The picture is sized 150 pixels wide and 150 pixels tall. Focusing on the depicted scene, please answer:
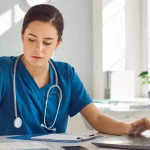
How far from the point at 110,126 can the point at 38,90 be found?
349 mm

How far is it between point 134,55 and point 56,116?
2040 mm

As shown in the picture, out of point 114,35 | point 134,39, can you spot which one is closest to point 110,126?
point 114,35

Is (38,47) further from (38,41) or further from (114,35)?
(114,35)

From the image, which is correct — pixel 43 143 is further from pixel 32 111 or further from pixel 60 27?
pixel 60 27

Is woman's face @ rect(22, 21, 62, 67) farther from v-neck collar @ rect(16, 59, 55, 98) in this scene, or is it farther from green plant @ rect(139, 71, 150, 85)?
green plant @ rect(139, 71, 150, 85)

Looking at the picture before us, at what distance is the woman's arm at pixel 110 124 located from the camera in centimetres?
151

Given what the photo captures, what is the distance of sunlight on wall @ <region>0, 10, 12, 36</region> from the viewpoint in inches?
119

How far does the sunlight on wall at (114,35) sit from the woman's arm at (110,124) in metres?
1.65

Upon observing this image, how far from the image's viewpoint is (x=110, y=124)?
1596 millimetres

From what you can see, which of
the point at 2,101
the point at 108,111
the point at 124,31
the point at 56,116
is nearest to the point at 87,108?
the point at 56,116

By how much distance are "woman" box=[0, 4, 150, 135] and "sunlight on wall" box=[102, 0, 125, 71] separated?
169 cm

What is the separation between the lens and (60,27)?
1.63m

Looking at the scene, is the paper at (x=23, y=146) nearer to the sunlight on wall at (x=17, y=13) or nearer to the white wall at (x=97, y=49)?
the sunlight on wall at (x=17, y=13)

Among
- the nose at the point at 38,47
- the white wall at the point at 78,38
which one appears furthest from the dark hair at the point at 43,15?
→ the white wall at the point at 78,38
